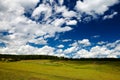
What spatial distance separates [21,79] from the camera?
32.3 m

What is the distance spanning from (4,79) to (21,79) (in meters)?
3.16

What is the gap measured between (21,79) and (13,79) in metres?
1.52

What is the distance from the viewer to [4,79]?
30.1 meters

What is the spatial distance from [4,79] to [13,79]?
1639mm

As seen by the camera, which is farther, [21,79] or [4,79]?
[21,79]

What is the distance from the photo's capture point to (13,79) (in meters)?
31.3
